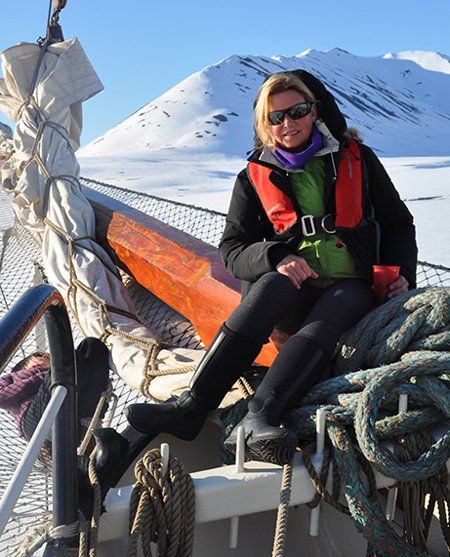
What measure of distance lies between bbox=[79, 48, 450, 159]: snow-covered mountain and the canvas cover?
80.6 feet

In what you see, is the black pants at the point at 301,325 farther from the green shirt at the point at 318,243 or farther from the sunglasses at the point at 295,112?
the sunglasses at the point at 295,112

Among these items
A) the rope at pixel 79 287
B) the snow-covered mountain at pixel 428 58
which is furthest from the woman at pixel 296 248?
the snow-covered mountain at pixel 428 58

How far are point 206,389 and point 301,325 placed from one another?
258 mm

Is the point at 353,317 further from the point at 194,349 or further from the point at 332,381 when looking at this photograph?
the point at 194,349

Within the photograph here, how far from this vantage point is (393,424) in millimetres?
1210

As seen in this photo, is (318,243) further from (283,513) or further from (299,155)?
(283,513)

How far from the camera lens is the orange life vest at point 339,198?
153cm

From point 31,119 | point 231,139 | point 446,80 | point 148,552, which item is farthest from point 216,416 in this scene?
point 446,80

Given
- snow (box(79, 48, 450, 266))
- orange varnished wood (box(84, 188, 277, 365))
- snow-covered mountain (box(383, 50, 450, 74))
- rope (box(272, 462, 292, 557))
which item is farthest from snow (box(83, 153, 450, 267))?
snow-covered mountain (box(383, 50, 450, 74))

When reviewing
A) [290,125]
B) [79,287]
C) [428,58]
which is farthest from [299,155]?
[428,58]

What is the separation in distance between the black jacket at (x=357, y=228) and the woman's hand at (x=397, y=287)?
48 millimetres

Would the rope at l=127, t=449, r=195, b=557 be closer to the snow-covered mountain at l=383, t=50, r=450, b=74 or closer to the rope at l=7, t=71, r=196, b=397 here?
the rope at l=7, t=71, r=196, b=397

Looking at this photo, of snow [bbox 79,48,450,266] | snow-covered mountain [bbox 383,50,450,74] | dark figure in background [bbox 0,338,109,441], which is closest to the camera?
dark figure in background [bbox 0,338,109,441]

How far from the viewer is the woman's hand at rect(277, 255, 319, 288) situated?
142cm
